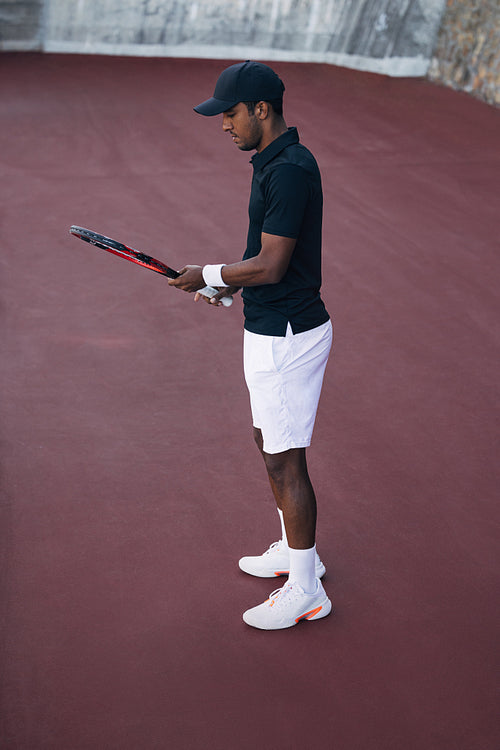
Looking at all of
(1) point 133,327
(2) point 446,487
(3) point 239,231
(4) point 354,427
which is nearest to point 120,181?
(3) point 239,231

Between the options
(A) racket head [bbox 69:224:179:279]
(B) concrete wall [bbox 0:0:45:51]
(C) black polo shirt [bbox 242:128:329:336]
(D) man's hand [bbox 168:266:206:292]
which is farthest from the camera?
(B) concrete wall [bbox 0:0:45:51]

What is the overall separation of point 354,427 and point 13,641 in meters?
2.04

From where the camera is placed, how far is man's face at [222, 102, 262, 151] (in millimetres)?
2514

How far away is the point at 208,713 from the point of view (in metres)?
2.49

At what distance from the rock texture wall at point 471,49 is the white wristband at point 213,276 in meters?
8.89

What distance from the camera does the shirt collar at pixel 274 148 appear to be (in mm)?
2471

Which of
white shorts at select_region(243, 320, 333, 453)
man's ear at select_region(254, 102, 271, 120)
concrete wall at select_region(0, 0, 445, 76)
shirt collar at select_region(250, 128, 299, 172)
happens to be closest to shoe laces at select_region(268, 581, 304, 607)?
white shorts at select_region(243, 320, 333, 453)

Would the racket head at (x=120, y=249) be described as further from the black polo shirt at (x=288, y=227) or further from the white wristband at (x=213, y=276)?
the black polo shirt at (x=288, y=227)

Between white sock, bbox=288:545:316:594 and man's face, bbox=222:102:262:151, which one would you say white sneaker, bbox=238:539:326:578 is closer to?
white sock, bbox=288:545:316:594

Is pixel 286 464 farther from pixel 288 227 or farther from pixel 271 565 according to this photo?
pixel 288 227

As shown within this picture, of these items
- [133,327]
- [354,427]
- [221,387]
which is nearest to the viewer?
[354,427]

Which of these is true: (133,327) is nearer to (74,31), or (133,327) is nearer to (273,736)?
A: (273,736)

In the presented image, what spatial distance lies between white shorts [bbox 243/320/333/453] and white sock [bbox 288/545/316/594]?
Result: 0.40 m

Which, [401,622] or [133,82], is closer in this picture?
[401,622]
